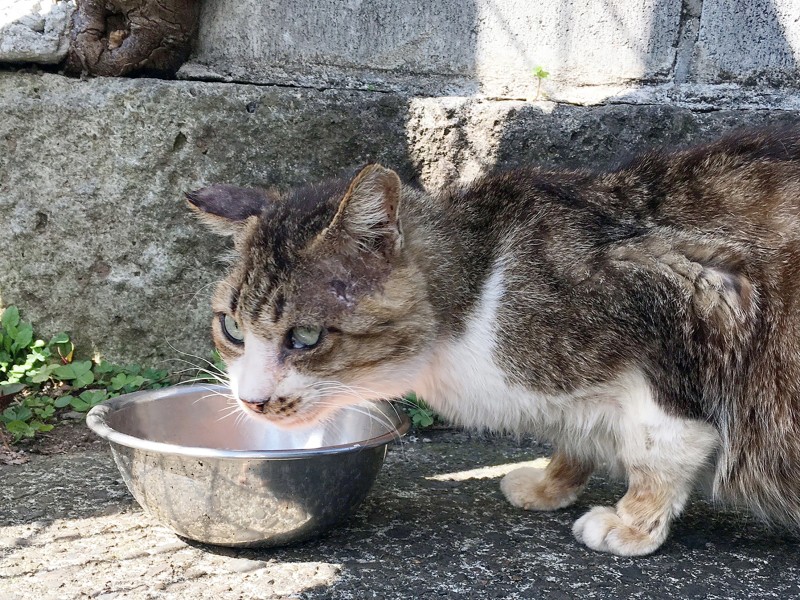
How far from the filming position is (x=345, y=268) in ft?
7.01

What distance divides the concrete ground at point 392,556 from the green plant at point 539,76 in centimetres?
150

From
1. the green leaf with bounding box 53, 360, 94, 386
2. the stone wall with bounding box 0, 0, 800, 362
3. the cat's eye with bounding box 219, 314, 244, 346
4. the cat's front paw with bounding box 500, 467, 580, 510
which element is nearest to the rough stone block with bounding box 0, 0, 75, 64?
the stone wall with bounding box 0, 0, 800, 362

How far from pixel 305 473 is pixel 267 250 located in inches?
22.9

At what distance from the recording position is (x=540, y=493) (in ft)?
8.46

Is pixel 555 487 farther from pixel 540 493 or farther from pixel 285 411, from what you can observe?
pixel 285 411

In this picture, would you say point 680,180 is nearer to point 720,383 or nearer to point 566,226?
point 566,226

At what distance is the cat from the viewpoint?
210cm

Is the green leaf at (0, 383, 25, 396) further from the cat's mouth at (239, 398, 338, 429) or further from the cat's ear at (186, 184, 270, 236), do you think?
the cat's mouth at (239, 398, 338, 429)

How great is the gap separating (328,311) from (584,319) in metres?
0.63

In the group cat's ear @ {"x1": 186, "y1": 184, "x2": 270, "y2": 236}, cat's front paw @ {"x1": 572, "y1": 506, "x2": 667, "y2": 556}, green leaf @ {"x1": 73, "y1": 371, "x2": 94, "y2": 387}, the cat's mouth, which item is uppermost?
cat's ear @ {"x1": 186, "y1": 184, "x2": 270, "y2": 236}

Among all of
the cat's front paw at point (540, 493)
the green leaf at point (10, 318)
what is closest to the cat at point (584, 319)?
the cat's front paw at point (540, 493)

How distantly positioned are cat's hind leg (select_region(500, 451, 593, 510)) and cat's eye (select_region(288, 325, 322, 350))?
34.6 inches

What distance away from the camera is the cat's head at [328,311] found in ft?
6.84

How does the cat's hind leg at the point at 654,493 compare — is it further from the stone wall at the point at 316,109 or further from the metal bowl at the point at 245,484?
the stone wall at the point at 316,109
